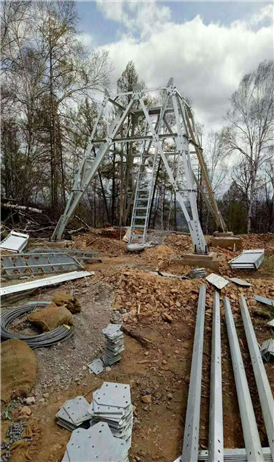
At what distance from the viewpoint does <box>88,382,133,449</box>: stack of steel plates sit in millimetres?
2059

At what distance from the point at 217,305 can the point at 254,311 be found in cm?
65

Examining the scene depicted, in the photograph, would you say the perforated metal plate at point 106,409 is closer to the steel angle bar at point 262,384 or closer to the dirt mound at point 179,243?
the steel angle bar at point 262,384

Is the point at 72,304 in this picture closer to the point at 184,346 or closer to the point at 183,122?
the point at 184,346

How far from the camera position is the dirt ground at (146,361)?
7.47 ft

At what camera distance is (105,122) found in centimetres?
1655

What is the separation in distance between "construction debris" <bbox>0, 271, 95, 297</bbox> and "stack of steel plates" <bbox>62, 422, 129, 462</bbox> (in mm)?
2939

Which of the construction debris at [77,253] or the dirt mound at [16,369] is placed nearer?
the dirt mound at [16,369]

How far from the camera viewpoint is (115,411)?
208cm

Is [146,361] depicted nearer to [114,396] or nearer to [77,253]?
[114,396]

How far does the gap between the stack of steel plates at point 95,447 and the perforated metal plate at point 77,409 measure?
0.36 metres

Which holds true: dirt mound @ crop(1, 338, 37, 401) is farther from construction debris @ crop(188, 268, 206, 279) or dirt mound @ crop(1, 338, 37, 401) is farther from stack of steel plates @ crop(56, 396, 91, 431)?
construction debris @ crop(188, 268, 206, 279)

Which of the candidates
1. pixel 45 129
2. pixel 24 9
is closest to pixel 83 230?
pixel 45 129

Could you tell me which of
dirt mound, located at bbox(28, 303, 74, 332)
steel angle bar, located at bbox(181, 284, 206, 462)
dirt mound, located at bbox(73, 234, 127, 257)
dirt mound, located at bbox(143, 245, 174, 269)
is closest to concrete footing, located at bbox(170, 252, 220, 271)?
dirt mound, located at bbox(143, 245, 174, 269)

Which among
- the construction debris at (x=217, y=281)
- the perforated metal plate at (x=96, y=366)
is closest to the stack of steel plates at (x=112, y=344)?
the perforated metal plate at (x=96, y=366)
